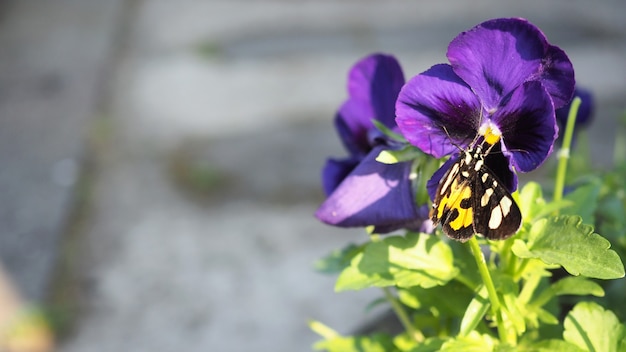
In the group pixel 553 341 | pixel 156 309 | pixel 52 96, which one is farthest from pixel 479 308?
pixel 52 96

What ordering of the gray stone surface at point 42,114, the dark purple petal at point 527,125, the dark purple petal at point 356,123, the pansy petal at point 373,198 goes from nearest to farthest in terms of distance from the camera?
the dark purple petal at point 527,125, the pansy petal at point 373,198, the dark purple petal at point 356,123, the gray stone surface at point 42,114

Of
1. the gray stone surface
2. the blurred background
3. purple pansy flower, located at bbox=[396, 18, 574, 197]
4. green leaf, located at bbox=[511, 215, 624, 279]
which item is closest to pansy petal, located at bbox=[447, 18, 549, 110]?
purple pansy flower, located at bbox=[396, 18, 574, 197]

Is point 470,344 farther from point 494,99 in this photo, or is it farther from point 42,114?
point 42,114

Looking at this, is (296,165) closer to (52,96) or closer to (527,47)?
(52,96)

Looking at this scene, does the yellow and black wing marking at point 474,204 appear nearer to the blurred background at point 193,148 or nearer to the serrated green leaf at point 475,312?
the serrated green leaf at point 475,312

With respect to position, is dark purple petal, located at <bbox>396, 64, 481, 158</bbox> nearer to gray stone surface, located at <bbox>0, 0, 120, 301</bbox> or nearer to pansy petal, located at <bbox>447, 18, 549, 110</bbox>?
pansy petal, located at <bbox>447, 18, 549, 110</bbox>

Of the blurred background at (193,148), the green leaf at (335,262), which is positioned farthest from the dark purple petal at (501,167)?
the blurred background at (193,148)
